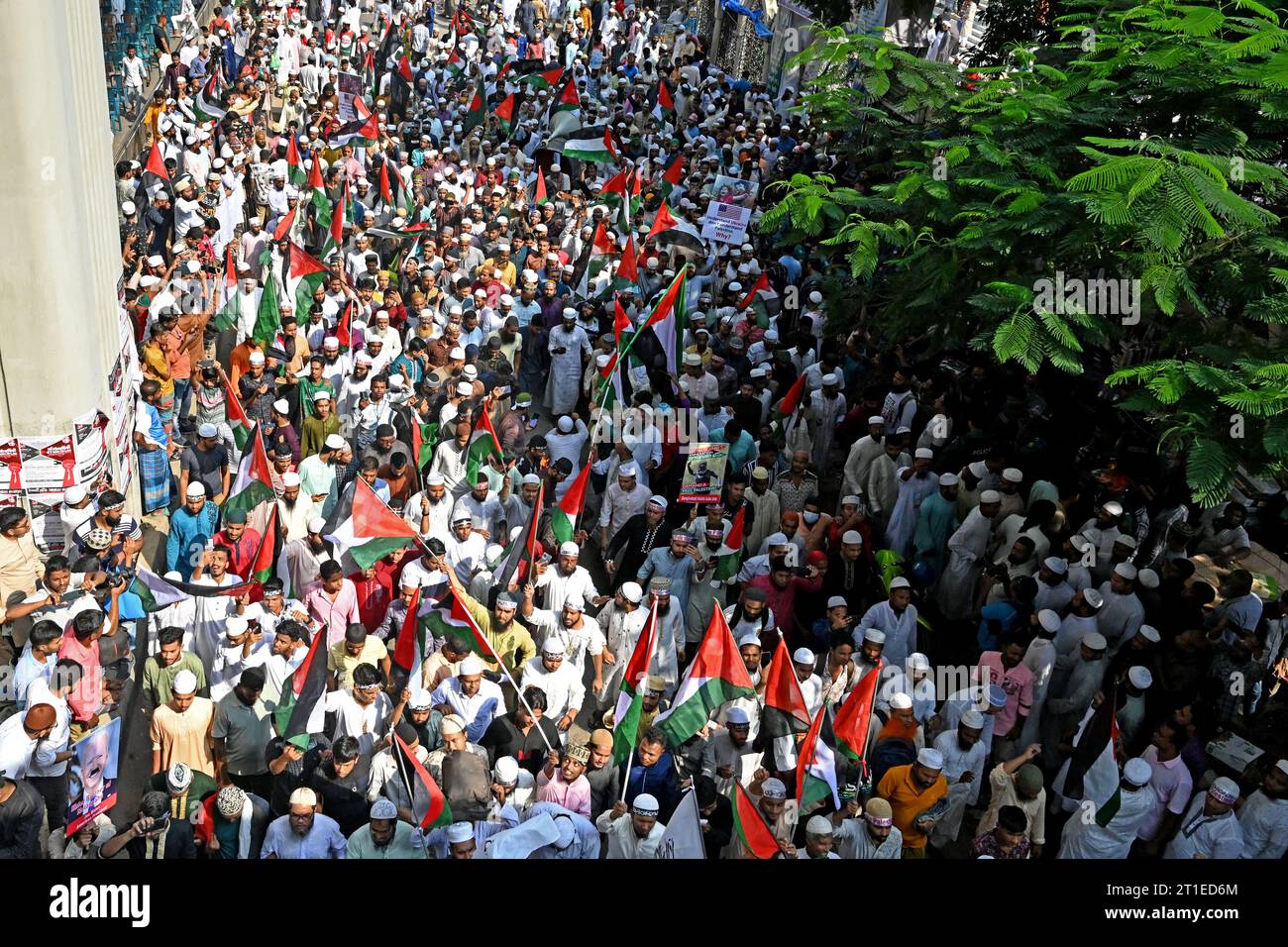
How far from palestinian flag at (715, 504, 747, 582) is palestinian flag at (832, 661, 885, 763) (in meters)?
1.99

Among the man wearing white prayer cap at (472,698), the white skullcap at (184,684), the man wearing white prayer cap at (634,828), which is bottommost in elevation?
the man wearing white prayer cap at (634,828)

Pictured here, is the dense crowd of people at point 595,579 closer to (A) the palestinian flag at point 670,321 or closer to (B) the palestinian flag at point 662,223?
(A) the palestinian flag at point 670,321

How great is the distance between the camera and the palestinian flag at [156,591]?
738 centimetres

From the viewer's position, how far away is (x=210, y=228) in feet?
44.8

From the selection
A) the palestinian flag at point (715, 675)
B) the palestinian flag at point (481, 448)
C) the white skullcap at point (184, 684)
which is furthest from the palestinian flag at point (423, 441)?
the palestinian flag at point (715, 675)

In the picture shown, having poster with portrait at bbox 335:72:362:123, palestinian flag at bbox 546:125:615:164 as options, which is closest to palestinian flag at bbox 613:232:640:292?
→ palestinian flag at bbox 546:125:615:164

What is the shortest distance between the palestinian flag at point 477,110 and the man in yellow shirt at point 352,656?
1294 centimetres

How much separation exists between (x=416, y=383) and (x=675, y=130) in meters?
11.8

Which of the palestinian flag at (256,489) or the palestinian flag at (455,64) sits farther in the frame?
the palestinian flag at (455,64)

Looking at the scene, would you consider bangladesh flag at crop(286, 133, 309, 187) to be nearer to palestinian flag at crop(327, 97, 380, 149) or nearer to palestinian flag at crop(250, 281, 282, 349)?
palestinian flag at crop(327, 97, 380, 149)

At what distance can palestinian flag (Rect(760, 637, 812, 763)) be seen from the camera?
7.05m

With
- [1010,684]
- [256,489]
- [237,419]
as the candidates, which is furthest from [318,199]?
[1010,684]
